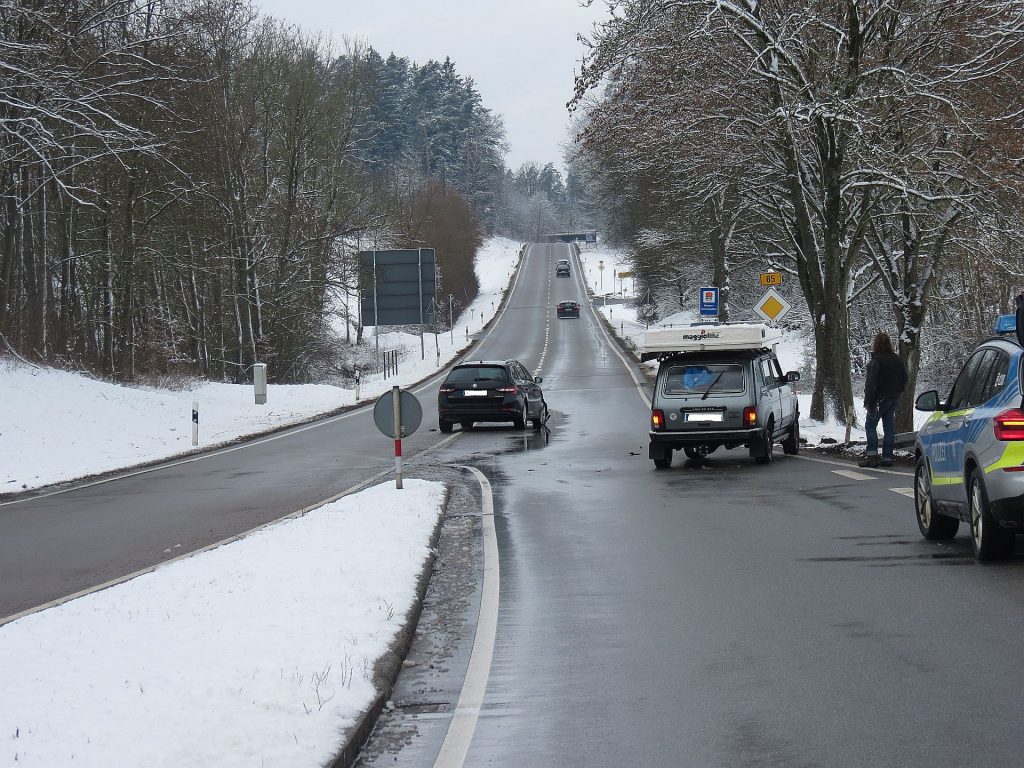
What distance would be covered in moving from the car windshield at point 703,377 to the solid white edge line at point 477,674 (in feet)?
29.3

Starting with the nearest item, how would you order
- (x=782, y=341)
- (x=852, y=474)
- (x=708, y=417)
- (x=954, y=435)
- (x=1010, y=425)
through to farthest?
(x=1010, y=425) → (x=954, y=435) → (x=852, y=474) → (x=708, y=417) → (x=782, y=341)

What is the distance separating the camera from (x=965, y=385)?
427 inches

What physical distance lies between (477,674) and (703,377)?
46.2 ft

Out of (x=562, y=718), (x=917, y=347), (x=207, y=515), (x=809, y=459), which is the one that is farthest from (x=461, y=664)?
(x=917, y=347)

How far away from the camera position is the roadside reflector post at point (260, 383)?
39688mm

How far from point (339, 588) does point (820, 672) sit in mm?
3691

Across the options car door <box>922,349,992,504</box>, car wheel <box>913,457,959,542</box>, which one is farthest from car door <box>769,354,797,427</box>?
car door <box>922,349,992,504</box>

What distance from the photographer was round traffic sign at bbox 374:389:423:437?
1602 cm

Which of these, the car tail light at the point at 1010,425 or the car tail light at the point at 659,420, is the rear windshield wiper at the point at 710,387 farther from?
the car tail light at the point at 1010,425

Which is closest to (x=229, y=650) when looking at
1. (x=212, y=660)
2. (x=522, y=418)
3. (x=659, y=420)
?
(x=212, y=660)

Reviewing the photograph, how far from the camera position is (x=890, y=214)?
86.8ft

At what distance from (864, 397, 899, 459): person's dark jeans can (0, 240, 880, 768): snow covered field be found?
691cm

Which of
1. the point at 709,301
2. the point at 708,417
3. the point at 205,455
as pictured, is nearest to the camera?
the point at 708,417

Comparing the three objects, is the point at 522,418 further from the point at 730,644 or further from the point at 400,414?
the point at 730,644
